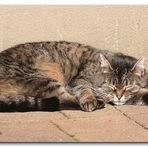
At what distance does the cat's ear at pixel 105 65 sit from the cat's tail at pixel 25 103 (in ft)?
2.70

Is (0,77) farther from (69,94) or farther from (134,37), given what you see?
(134,37)

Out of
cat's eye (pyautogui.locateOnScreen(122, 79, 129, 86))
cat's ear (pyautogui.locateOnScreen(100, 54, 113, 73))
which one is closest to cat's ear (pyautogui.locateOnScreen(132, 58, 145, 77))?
cat's eye (pyautogui.locateOnScreen(122, 79, 129, 86))

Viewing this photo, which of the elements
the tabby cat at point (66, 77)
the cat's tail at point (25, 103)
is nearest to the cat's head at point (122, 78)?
the tabby cat at point (66, 77)

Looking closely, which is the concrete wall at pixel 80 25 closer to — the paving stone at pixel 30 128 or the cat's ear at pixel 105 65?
the cat's ear at pixel 105 65

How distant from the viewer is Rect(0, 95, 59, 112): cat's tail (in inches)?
283

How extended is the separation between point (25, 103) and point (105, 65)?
109 cm

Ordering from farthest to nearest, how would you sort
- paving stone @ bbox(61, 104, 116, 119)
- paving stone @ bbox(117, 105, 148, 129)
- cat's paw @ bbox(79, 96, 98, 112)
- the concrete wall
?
the concrete wall < cat's paw @ bbox(79, 96, 98, 112) < paving stone @ bbox(61, 104, 116, 119) < paving stone @ bbox(117, 105, 148, 129)

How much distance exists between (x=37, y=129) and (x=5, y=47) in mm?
1745

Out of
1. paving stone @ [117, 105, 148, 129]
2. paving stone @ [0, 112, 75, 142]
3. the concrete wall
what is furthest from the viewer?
the concrete wall

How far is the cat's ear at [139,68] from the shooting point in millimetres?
7792

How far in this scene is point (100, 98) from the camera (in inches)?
303

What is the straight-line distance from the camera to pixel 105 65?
7898 mm

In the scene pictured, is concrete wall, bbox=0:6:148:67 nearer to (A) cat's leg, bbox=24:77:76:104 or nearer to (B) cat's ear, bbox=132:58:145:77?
(B) cat's ear, bbox=132:58:145:77
